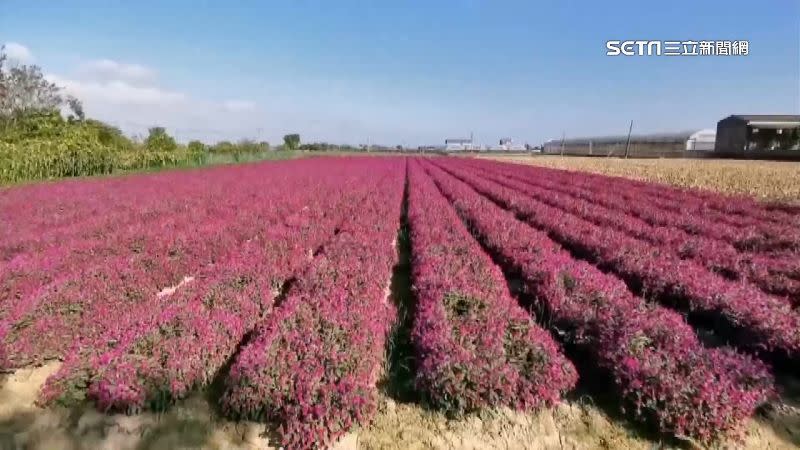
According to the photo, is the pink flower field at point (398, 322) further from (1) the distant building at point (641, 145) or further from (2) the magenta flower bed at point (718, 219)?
(1) the distant building at point (641, 145)

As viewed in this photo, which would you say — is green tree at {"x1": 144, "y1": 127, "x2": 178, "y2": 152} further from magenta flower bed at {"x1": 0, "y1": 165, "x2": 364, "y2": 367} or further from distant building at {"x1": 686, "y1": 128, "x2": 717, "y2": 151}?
distant building at {"x1": 686, "y1": 128, "x2": 717, "y2": 151}

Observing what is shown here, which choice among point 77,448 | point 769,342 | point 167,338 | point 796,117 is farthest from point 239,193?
point 796,117

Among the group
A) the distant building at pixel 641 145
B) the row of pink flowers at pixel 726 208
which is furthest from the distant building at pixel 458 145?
the row of pink flowers at pixel 726 208

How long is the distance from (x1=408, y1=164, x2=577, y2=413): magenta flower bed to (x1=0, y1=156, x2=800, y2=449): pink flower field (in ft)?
0.06

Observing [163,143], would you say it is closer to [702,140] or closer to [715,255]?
[715,255]

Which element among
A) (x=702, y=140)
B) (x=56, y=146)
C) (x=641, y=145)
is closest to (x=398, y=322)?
(x=56, y=146)

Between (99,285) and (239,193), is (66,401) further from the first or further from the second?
(239,193)

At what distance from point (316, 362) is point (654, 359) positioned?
8.73 feet

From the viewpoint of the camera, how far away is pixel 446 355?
12.1ft

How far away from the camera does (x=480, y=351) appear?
3.80 meters

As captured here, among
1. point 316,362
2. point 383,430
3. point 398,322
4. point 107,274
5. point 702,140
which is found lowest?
point 383,430

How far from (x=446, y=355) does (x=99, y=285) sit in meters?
4.25

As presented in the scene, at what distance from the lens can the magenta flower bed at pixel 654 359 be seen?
11.1 ft

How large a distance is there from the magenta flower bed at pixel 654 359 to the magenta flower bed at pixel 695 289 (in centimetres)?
45
